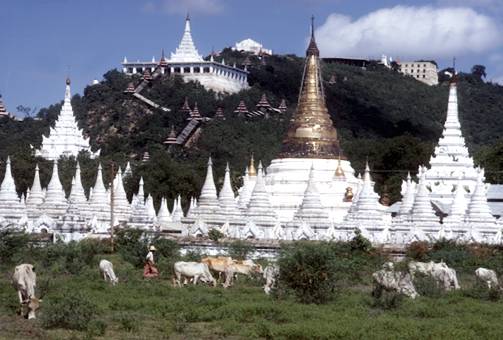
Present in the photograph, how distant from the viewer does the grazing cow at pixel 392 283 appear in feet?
95.5

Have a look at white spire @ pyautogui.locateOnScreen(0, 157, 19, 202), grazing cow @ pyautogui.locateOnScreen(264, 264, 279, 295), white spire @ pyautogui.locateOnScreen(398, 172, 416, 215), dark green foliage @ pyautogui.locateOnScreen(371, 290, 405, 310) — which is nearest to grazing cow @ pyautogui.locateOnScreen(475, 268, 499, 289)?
dark green foliage @ pyautogui.locateOnScreen(371, 290, 405, 310)

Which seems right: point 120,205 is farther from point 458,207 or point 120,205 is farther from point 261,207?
point 458,207

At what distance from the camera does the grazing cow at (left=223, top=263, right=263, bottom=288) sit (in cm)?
3272

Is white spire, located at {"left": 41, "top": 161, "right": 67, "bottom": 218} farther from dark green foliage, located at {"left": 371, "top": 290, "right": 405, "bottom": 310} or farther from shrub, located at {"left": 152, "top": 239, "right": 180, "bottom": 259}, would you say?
dark green foliage, located at {"left": 371, "top": 290, "right": 405, "bottom": 310}

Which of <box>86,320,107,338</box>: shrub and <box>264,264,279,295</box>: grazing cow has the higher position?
<box>264,264,279,295</box>: grazing cow

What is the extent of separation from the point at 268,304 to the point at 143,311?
3.00 metres

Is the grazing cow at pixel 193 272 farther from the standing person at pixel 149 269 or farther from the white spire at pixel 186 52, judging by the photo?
the white spire at pixel 186 52

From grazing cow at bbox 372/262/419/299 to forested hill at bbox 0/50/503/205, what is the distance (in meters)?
50.4

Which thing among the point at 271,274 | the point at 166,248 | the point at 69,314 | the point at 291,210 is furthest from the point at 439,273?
the point at 291,210

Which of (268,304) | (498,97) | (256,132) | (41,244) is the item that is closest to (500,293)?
(268,304)

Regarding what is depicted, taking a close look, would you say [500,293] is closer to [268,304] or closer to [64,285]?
[268,304]

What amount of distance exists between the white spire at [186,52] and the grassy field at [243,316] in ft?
398

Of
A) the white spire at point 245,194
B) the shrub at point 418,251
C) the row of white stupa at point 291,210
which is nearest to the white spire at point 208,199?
the row of white stupa at point 291,210

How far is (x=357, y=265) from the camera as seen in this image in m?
37.4
